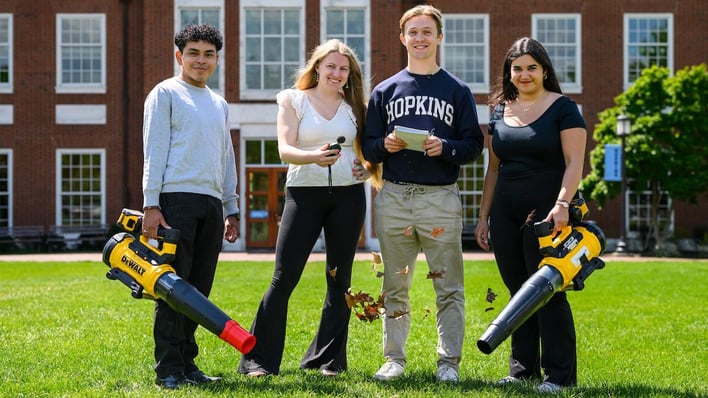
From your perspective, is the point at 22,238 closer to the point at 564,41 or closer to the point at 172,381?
the point at 564,41

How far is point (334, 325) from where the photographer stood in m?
5.27

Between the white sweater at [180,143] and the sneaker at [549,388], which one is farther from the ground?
the white sweater at [180,143]

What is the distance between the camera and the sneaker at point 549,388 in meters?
4.43

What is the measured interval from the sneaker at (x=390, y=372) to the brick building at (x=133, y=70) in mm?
16571

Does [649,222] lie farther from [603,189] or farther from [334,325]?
[334,325]

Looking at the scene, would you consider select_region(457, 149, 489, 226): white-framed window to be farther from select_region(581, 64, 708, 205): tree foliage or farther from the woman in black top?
the woman in black top

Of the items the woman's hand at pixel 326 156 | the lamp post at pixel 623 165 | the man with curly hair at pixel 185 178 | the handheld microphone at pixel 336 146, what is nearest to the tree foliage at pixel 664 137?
the lamp post at pixel 623 165

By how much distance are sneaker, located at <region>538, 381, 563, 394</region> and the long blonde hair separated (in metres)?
1.54

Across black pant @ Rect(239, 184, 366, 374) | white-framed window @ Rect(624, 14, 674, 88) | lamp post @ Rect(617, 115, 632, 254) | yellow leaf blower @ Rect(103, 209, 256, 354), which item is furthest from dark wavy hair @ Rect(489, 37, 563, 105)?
white-framed window @ Rect(624, 14, 674, 88)

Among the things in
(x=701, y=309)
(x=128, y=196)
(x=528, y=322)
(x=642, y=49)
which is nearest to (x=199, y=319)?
(x=528, y=322)

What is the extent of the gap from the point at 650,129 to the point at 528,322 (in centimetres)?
1597

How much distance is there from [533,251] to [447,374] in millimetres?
867

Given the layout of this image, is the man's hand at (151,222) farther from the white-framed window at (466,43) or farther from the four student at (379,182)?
the white-framed window at (466,43)

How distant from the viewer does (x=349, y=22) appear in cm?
2134
